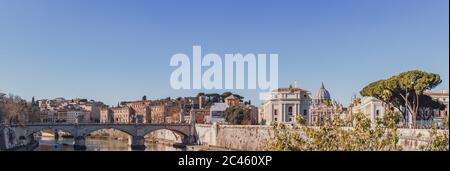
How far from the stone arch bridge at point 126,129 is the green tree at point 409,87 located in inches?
384

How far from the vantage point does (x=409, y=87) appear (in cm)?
1588

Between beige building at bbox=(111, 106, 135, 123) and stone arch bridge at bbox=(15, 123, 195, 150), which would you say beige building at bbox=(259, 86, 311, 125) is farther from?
beige building at bbox=(111, 106, 135, 123)

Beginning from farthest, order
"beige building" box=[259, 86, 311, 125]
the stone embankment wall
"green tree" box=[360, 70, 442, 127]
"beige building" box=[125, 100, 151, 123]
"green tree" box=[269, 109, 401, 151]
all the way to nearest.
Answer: "beige building" box=[125, 100, 151, 123] < "beige building" box=[259, 86, 311, 125] < the stone embankment wall < "green tree" box=[360, 70, 442, 127] < "green tree" box=[269, 109, 401, 151]

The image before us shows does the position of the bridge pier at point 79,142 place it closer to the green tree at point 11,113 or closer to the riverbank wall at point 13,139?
the riverbank wall at point 13,139

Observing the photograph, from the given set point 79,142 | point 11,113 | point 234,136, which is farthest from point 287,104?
point 11,113

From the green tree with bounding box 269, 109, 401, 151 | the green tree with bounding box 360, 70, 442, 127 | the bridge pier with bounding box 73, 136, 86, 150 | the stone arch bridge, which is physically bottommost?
the bridge pier with bounding box 73, 136, 86, 150

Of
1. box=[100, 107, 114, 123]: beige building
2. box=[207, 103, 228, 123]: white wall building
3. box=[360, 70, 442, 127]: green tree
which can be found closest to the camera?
→ box=[360, 70, 442, 127]: green tree

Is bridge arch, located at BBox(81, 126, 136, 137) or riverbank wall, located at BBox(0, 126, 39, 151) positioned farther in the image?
bridge arch, located at BBox(81, 126, 136, 137)

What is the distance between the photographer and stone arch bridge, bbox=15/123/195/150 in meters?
22.0

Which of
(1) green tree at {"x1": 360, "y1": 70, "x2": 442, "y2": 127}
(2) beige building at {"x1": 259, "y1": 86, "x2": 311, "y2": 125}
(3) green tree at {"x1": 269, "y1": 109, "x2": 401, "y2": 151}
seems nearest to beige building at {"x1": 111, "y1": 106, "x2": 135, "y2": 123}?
(2) beige building at {"x1": 259, "y1": 86, "x2": 311, "y2": 125}

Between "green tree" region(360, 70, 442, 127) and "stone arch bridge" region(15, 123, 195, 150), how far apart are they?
9762 mm

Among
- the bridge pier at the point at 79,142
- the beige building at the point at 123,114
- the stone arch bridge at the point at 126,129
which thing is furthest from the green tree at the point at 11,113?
the beige building at the point at 123,114

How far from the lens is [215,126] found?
75.6 feet
